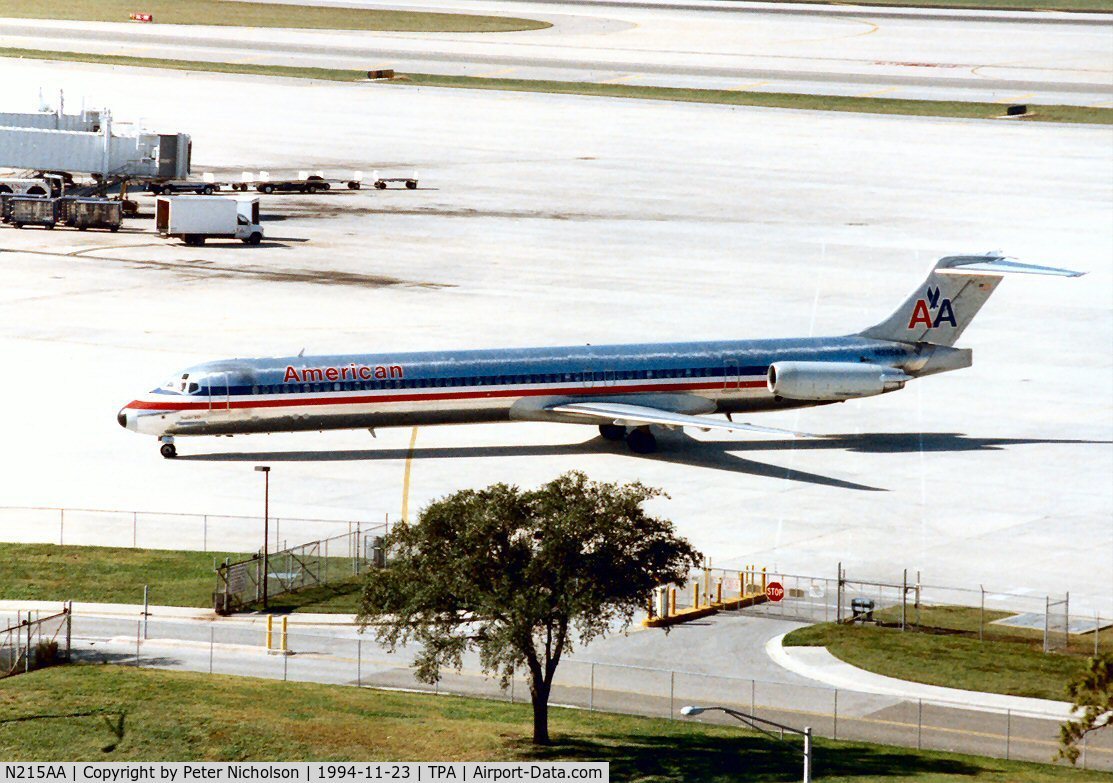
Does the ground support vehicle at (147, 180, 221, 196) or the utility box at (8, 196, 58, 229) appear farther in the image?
the ground support vehicle at (147, 180, 221, 196)

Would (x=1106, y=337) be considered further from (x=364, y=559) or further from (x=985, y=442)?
(x=364, y=559)

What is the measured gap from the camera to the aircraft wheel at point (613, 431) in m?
73.7

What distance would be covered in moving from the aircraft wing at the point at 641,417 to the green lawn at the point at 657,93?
102 m

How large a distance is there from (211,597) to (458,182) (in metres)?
85.5

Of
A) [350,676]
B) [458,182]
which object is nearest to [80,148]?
[458,182]

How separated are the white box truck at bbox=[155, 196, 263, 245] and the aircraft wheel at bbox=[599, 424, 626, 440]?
47471 mm

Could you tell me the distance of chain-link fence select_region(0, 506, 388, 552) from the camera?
200 feet

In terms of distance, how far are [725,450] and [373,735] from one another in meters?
31.8

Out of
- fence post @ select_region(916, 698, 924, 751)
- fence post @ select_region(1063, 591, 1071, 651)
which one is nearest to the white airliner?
fence post @ select_region(1063, 591, 1071, 651)

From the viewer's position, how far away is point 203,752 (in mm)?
43688

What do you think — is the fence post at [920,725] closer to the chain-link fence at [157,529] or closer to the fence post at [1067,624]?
the fence post at [1067,624]

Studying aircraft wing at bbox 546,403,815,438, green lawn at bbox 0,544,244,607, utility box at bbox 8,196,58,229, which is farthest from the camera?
utility box at bbox 8,196,58,229

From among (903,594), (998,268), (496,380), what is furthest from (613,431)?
(903,594)

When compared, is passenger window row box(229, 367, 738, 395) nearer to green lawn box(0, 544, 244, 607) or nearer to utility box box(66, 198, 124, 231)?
green lawn box(0, 544, 244, 607)
